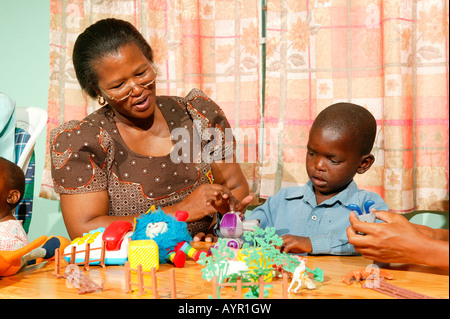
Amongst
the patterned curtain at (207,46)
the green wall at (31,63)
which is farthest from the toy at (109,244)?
the green wall at (31,63)

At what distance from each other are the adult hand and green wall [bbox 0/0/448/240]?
2.11 meters

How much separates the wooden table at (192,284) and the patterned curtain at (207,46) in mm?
1283

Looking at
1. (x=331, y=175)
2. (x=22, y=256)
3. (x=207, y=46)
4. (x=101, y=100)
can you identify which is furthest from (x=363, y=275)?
(x=207, y=46)

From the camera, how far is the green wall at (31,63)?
2734 millimetres

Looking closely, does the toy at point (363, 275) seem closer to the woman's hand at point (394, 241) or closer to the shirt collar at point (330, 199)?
the woman's hand at point (394, 241)

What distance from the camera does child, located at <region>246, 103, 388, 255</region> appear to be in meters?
1.40

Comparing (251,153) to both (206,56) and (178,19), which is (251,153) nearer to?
(206,56)

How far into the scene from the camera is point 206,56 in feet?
7.99

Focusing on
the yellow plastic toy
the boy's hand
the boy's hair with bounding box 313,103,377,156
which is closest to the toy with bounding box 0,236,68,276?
the yellow plastic toy

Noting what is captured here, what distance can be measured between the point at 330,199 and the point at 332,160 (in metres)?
0.11

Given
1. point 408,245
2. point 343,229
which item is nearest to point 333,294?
point 408,245

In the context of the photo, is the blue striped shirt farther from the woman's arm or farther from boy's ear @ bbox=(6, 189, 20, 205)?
boy's ear @ bbox=(6, 189, 20, 205)

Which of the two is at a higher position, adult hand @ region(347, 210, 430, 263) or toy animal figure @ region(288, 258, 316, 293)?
adult hand @ region(347, 210, 430, 263)
